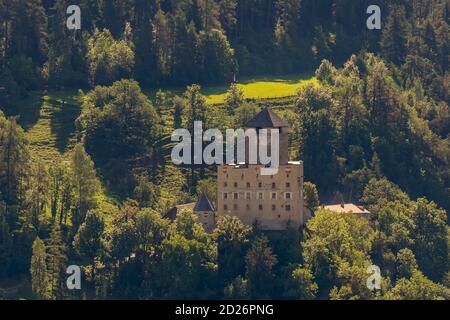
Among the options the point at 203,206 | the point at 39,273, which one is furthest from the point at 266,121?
the point at 39,273

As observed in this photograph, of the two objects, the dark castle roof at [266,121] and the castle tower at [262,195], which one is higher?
the dark castle roof at [266,121]

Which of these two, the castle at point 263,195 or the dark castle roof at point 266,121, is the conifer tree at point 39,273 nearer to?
the castle at point 263,195

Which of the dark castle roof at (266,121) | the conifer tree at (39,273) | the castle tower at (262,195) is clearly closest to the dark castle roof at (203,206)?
the castle tower at (262,195)

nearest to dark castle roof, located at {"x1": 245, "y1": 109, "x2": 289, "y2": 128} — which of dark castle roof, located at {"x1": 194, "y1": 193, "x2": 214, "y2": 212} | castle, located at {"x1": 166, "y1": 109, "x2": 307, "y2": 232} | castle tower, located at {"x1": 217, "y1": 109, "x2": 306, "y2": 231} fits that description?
castle, located at {"x1": 166, "y1": 109, "x2": 307, "y2": 232}

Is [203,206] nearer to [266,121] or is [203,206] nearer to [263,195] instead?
[263,195]

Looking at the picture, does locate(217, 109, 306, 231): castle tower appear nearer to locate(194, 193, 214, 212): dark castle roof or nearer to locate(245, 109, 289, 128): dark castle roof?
locate(194, 193, 214, 212): dark castle roof
